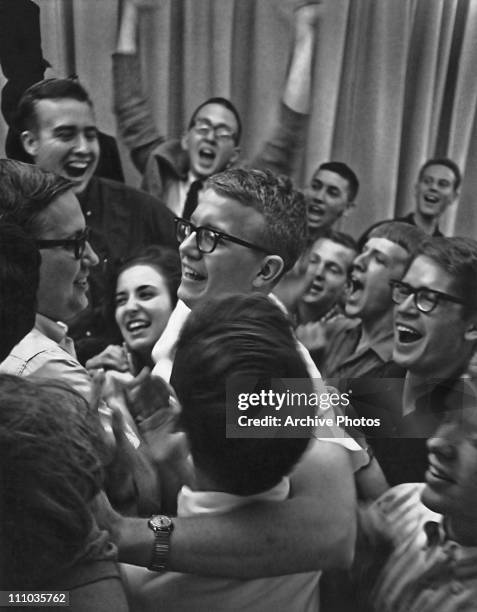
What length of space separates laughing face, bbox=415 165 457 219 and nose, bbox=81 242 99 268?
606 millimetres

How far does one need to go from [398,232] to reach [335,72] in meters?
0.32

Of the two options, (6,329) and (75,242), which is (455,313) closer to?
(75,242)

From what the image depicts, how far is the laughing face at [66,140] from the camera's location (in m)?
1.76

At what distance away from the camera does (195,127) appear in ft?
5.92

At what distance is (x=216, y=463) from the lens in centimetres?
162

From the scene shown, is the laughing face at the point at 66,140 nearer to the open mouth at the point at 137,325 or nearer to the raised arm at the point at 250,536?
the open mouth at the point at 137,325

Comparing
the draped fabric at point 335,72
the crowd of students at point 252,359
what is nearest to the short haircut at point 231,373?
the crowd of students at point 252,359

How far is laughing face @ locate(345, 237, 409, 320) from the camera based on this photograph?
5.88 ft

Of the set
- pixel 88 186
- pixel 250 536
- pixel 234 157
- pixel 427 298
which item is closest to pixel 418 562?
pixel 250 536

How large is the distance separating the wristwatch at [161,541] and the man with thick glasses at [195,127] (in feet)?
1.88

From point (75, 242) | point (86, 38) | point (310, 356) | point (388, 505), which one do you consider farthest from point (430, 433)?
point (86, 38)

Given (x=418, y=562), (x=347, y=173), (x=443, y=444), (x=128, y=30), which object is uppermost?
(x=128, y=30)

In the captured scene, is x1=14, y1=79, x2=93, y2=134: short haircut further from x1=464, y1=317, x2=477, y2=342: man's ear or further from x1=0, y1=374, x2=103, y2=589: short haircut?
x1=464, y1=317, x2=477, y2=342: man's ear

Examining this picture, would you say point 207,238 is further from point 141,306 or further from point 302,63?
point 302,63
